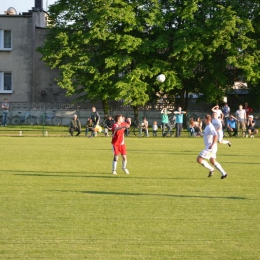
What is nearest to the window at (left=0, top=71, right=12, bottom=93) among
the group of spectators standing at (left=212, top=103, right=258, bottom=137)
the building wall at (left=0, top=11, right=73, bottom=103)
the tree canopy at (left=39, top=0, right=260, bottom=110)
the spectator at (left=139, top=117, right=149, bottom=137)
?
the building wall at (left=0, top=11, right=73, bottom=103)

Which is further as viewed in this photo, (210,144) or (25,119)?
(25,119)

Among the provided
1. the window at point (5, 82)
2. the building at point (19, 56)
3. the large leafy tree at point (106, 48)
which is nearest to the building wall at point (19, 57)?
the building at point (19, 56)

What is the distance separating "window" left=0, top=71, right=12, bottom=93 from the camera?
60156 millimetres

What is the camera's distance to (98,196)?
14.4m

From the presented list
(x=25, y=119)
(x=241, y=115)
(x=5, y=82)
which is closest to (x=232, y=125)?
(x=241, y=115)

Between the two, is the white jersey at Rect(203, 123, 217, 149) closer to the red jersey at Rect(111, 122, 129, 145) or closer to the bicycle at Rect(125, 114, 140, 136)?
the red jersey at Rect(111, 122, 129, 145)

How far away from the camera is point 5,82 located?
6047cm

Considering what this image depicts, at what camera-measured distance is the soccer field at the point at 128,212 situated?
933 centimetres

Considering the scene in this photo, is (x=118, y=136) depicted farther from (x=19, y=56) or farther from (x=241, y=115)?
(x=19, y=56)

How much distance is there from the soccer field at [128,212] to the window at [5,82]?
3881cm

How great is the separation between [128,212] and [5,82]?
163 feet

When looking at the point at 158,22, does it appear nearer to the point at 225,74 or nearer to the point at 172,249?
the point at 225,74

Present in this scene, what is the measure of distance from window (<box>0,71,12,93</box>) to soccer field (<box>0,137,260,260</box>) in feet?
127

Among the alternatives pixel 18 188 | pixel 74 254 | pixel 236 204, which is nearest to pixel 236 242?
pixel 74 254
